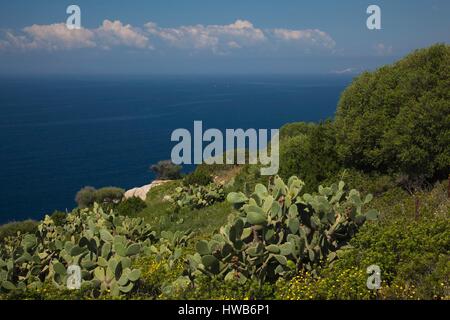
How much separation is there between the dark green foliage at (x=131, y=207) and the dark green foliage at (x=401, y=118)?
12.7 metres

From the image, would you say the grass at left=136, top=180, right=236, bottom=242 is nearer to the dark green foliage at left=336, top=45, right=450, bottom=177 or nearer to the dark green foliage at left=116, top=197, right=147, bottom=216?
the dark green foliage at left=116, top=197, right=147, bottom=216

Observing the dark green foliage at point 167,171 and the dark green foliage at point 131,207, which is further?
the dark green foliage at point 167,171

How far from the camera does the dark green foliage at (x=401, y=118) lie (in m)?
14.9

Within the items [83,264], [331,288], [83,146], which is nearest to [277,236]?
[331,288]

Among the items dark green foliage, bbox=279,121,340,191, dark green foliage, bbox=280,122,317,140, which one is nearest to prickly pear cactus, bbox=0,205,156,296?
dark green foliage, bbox=279,121,340,191

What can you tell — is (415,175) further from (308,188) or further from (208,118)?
(208,118)

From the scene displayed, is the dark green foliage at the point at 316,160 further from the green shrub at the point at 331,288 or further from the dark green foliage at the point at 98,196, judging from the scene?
the dark green foliage at the point at 98,196

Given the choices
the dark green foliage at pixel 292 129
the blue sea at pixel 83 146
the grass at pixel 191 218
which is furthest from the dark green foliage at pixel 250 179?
the blue sea at pixel 83 146

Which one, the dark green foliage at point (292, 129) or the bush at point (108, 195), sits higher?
the dark green foliage at point (292, 129)

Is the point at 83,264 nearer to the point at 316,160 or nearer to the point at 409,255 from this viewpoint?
the point at 409,255

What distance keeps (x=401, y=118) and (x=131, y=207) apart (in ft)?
51.0

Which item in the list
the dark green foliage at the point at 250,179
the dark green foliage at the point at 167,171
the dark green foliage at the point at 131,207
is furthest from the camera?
the dark green foliage at the point at 167,171

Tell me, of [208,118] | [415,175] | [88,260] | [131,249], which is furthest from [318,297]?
[208,118]

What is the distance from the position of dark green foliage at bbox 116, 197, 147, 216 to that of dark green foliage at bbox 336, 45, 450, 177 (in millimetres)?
12740
